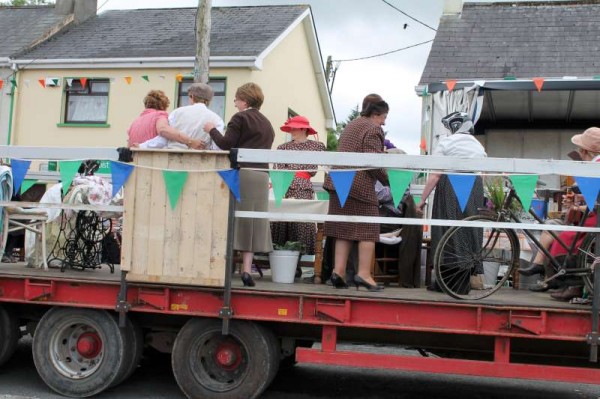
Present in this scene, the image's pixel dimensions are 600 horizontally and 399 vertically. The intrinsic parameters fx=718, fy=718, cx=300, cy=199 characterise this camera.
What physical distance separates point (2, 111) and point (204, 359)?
56.9ft

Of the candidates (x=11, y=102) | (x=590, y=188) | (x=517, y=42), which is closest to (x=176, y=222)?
(x=590, y=188)

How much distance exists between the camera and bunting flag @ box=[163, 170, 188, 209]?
5508 mm

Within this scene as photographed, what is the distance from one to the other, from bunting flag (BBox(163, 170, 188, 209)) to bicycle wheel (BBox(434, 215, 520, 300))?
2.05 metres

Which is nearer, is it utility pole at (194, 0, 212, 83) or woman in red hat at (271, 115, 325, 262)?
woman in red hat at (271, 115, 325, 262)

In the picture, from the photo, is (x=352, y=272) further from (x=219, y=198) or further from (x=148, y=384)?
(x=148, y=384)

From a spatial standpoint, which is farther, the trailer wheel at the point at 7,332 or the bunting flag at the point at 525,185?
the trailer wheel at the point at 7,332

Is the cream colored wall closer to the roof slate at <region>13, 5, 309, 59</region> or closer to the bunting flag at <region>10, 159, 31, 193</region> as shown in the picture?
the roof slate at <region>13, 5, 309, 59</region>

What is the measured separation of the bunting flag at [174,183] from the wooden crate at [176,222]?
3cm

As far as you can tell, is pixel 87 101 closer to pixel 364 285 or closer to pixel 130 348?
pixel 130 348

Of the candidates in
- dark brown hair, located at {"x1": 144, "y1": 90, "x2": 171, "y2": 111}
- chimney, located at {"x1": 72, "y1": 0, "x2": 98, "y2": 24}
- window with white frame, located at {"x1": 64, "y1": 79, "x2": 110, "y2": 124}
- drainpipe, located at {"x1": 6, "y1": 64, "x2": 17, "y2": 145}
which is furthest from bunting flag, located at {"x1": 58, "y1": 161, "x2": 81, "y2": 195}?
chimney, located at {"x1": 72, "y1": 0, "x2": 98, "y2": 24}

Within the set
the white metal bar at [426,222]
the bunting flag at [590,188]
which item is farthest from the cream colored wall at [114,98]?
the bunting flag at [590,188]

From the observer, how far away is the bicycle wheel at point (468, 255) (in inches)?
222

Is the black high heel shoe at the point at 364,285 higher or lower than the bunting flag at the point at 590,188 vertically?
lower

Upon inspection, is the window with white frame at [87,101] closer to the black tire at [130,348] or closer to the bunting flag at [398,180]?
the black tire at [130,348]
